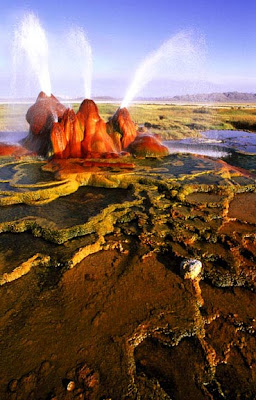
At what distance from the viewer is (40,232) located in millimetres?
4996

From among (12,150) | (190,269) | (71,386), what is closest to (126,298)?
(190,269)

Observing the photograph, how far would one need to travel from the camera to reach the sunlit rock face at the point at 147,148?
11195 millimetres

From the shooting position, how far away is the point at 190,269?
3820 millimetres

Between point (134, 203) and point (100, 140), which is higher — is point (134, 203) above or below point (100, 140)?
below

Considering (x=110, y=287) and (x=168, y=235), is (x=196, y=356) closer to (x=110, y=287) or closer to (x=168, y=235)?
(x=110, y=287)

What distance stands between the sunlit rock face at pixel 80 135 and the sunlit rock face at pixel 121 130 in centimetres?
94

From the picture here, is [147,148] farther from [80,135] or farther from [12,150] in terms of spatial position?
[12,150]

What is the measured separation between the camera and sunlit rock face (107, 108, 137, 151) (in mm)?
11664

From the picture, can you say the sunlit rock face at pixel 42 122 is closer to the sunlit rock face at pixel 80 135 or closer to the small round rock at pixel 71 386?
the sunlit rock face at pixel 80 135

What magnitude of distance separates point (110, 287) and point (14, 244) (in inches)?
80.7

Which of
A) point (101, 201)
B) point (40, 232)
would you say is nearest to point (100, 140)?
point (101, 201)

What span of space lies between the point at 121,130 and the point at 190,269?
8922 millimetres

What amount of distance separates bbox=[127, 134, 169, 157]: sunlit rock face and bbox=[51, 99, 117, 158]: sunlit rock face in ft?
3.62

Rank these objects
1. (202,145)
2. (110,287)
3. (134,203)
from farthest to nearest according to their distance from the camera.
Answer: (202,145) < (134,203) < (110,287)
